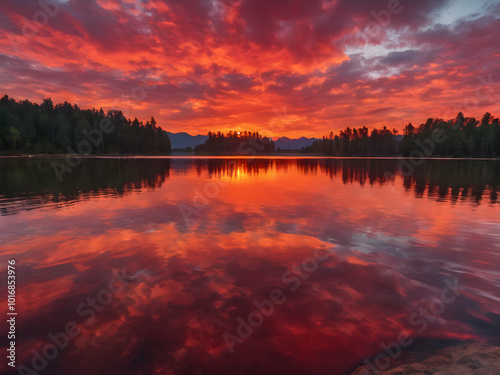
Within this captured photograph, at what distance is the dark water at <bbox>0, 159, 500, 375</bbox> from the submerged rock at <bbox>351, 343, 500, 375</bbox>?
34cm

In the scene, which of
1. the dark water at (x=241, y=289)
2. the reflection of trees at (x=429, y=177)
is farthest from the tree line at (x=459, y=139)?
the dark water at (x=241, y=289)

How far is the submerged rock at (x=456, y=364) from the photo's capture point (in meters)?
3.86

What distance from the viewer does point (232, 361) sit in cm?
438

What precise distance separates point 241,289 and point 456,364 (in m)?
4.60

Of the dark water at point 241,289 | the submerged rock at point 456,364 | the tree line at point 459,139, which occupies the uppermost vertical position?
the tree line at point 459,139

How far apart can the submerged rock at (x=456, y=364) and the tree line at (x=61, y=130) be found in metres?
153

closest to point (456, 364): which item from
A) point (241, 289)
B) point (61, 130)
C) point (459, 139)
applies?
point (241, 289)

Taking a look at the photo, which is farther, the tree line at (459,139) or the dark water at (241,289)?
the tree line at (459,139)

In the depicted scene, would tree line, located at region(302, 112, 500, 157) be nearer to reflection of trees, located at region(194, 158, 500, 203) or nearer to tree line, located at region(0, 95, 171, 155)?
reflection of trees, located at region(194, 158, 500, 203)

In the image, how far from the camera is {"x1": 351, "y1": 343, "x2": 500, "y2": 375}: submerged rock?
12.7 ft

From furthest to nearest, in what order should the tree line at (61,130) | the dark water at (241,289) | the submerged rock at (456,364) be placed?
the tree line at (61,130) < the dark water at (241,289) < the submerged rock at (456,364)

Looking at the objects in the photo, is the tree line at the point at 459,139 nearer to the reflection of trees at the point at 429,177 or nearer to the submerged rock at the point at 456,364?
the reflection of trees at the point at 429,177

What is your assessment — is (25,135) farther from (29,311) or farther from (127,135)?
(29,311)

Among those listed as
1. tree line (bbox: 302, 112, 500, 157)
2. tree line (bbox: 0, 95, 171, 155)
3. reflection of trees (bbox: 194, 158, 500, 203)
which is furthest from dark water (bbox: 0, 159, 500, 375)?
tree line (bbox: 302, 112, 500, 157)
